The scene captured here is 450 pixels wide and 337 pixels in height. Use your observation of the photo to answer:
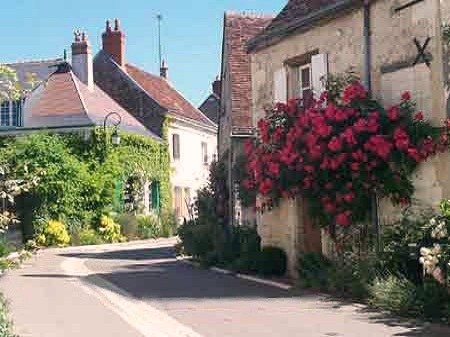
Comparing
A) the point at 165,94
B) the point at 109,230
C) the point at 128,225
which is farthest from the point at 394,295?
the point at 165,94

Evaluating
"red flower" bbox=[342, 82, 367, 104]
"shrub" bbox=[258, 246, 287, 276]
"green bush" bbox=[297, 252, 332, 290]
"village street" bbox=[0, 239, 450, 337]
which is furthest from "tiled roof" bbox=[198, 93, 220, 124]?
"red flower" bbox=[342, 82, 367, 104]

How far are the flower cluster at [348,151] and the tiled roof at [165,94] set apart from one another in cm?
2413

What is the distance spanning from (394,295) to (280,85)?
6832mm

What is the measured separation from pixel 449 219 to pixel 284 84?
707 cm

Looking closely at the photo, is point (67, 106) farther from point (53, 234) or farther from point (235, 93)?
point (235, 93)

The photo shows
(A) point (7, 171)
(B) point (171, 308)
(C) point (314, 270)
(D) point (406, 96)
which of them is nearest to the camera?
(A) point (7, 171)

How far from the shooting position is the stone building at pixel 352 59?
39.6 ft

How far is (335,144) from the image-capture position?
12609 millimetres

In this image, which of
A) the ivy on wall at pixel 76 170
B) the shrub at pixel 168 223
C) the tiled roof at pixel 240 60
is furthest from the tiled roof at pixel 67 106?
the tiled roof at pixel 240 60

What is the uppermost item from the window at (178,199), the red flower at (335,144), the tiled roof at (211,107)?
the tiled roof at (211,107)

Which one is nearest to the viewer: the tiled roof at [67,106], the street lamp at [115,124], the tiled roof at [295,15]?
the tiled roof at [295,15]

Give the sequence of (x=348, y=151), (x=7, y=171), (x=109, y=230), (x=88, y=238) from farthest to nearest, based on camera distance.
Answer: (x=109, y=230)
(x=88, y=238)
(x=348, y=151)
(x=7, y=171)

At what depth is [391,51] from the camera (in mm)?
13031

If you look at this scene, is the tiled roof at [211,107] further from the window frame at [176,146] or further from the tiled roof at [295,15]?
the tiled roof at [295,15]
